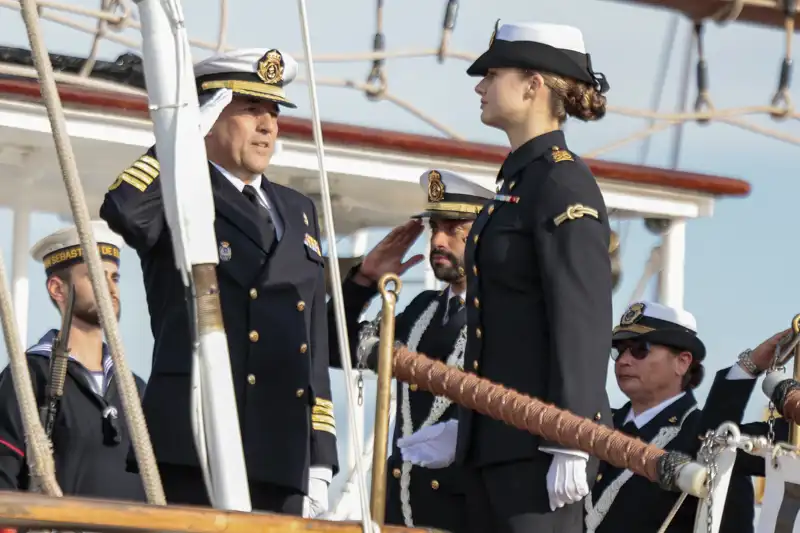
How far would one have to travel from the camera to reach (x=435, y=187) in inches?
256

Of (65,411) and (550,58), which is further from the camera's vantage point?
(65,411)

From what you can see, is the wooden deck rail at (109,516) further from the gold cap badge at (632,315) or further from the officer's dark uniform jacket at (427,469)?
the gold cap badge at (632,315)

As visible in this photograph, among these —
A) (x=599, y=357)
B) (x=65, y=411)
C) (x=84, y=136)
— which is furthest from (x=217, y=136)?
(x=84, y=136)

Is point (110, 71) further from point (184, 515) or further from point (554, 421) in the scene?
point (184, 515)

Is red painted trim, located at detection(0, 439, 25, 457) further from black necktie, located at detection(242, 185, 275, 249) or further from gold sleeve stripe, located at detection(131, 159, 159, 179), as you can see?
gold sleeve stripe, located at detection(131, 159, 159, 179)

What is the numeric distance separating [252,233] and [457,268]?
1.63 m

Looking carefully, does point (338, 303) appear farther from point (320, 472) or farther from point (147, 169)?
point (320, 472)

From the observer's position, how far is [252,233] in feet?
15.4

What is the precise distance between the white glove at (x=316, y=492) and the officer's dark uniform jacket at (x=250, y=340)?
0.03 m

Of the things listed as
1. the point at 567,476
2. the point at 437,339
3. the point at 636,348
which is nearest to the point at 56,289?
the point at 437,339

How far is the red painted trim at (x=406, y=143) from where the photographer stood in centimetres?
705

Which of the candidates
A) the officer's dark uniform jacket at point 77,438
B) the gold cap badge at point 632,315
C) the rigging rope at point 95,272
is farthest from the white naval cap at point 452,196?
the rigging rope at point 95,272

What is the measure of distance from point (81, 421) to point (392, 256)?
1.16 meters

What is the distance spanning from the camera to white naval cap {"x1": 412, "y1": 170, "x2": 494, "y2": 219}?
631 centimetres
